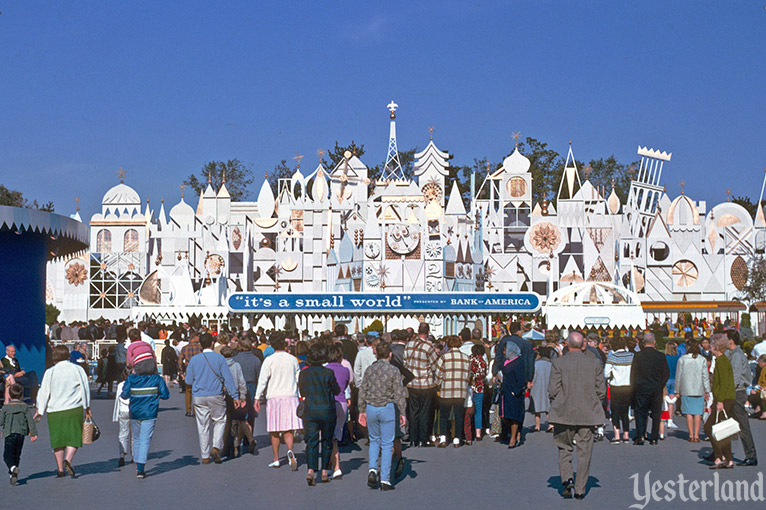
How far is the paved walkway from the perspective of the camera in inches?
362

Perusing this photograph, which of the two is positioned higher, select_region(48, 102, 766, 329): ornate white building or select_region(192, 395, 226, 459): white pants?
select_region(48, 102, 766, 329): ornate white building

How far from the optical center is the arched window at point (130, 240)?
66812mm

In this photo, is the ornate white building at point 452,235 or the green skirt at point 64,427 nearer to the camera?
the green skirt at point 64,427

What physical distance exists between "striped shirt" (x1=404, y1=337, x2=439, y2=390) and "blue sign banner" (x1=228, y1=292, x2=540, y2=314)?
2586cm

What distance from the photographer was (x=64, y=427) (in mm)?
10562

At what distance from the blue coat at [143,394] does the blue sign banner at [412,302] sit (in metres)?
27.8

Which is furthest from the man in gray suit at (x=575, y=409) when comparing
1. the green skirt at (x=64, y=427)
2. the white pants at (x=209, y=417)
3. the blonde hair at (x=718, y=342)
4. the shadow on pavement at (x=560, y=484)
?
the green skirt at (x=64, y=427)

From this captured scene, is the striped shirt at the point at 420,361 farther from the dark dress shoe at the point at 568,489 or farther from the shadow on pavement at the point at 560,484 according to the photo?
the dark dress shoe at the point at 568,489

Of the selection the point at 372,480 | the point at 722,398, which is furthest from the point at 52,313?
the point at 722,398

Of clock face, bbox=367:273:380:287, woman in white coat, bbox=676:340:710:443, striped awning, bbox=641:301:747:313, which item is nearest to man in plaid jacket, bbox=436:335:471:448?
woman in white coat, bbox=676:340:710:443

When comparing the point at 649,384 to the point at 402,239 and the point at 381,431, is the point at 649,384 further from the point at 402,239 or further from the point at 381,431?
the point at 402,239

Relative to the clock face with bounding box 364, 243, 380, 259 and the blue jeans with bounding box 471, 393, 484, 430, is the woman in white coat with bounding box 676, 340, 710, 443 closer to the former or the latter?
the blue jeans with bounding box 471, 393, 484, 430

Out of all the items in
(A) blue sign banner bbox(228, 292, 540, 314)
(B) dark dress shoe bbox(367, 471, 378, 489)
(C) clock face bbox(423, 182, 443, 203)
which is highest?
(C) clock face bbox(423, 182, 443, 203)

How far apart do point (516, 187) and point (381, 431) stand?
5936cm
